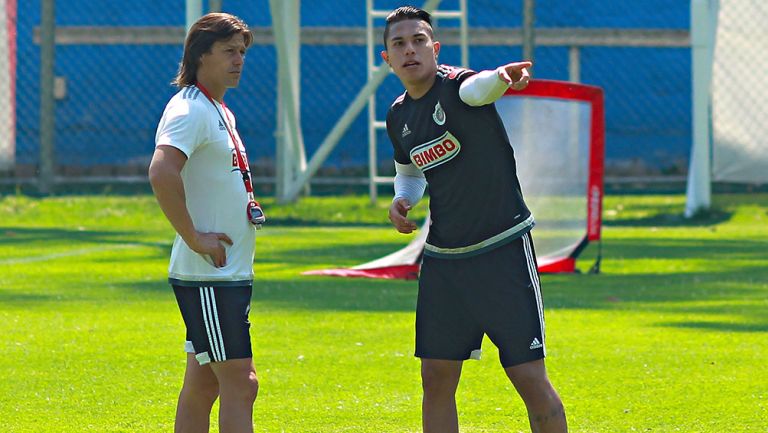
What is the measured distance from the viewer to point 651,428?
5.02 metres

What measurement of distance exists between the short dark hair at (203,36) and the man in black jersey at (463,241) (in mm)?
480

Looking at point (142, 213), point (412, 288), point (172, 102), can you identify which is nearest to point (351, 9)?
point (142, 213)

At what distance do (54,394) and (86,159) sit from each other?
35.8 feet

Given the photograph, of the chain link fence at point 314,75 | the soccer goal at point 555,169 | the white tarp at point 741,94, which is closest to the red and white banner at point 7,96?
the chain link fence at point 314,75

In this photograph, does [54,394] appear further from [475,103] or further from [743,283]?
[743,283]

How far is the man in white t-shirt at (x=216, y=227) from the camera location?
4129 mm

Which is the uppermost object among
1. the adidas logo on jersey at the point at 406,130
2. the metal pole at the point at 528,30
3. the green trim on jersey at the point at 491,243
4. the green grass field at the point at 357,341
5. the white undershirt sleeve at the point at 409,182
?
the metal pole at the point at 528,30

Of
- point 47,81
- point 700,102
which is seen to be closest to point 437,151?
point 700,102

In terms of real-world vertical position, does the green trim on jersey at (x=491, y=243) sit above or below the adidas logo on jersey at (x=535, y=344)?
above

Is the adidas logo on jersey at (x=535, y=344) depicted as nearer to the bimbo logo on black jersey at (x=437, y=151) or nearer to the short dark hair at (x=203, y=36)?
the bimbo logo on black jersey at (x=437, y=151)

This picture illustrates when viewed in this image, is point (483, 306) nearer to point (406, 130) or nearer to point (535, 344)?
point (535, 344)

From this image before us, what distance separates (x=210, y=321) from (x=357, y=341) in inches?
104

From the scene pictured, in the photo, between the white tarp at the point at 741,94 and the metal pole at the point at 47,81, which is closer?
the white tarp at the point at 741,94

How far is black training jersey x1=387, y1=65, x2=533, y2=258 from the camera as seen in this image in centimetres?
429
